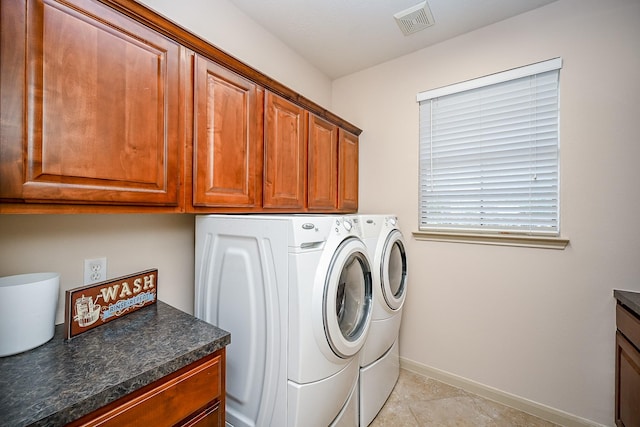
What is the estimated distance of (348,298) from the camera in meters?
1.50

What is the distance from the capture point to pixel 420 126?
2299 millimetres

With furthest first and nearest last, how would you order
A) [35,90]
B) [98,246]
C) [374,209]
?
1. [374,209]
2. [98,246]
3. [35,90]

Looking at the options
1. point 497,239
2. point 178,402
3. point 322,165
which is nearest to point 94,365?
point 178,402

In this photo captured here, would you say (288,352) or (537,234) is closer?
(288,352)

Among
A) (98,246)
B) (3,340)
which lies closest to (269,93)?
(98,246)

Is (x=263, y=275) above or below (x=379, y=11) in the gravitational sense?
below

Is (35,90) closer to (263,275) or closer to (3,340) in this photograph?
(3,340)

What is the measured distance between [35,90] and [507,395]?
9.58 ft

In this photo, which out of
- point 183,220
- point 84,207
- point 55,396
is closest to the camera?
point 55,396

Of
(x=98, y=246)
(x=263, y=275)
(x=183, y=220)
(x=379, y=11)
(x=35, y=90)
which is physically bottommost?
(x=263, y=275)

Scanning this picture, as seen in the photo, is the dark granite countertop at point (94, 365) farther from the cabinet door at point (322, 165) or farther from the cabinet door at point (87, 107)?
the cabinet door at point (322, 165)

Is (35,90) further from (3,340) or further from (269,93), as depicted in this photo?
(269,93)

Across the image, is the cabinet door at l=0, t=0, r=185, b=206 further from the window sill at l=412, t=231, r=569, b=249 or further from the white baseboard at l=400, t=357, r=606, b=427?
the white baseboard at l=400, t=357, r=606, b=427

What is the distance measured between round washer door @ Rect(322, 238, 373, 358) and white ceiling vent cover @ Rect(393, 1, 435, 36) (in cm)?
159
